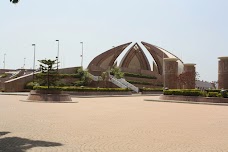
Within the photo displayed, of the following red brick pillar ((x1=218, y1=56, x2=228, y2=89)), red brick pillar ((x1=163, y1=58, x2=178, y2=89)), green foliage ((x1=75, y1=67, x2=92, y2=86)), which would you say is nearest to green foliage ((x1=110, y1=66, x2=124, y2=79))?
green foliage ((x1=75, y1=67, x2=92, y2=86))

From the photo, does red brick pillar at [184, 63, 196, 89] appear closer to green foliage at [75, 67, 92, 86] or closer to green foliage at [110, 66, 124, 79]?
green foliage at [110, 66, 124, 79]

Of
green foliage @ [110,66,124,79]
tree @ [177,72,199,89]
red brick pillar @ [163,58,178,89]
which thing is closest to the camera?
tree @ [177,72,199,89]

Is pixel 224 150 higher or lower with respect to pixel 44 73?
lower

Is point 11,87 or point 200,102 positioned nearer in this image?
point 200,102

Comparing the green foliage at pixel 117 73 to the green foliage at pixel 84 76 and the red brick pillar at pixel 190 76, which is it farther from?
the red brick pillar at pixel 190 76

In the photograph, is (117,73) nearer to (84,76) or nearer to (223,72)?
(84,76)

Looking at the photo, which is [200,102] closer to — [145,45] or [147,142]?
[147,142]

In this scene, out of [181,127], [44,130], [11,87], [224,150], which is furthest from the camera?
[11,87]

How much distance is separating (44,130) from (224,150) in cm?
439

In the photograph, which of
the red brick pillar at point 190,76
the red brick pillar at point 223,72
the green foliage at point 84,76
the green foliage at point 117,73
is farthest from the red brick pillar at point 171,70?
the green foliage at point 84,76

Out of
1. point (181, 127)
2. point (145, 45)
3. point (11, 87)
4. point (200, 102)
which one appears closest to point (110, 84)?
point (11, 87)

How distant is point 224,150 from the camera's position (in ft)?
20.0

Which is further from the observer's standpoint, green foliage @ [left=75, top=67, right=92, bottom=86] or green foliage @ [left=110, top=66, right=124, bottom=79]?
green foliage @ [left=110, top=66, right=124, bottom=79]

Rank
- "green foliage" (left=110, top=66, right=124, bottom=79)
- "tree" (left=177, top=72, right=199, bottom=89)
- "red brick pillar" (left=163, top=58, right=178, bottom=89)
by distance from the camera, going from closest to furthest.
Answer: "tree" (left=177, top=72, right=199, bottom=89), "red brick pillar" (left=163, top=58, right=178, bottom=89), "green foliage" (left=110, top=66, right=124, bottom=79)
